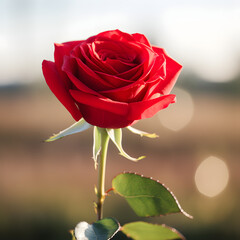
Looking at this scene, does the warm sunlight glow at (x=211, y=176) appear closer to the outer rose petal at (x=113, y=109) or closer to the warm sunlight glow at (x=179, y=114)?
the warm sunlight glow at (x=179, y=114)

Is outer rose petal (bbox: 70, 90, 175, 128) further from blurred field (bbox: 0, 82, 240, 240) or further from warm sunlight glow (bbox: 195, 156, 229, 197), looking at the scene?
warm sunlight glow (bbox: 195, 156, 229, 197)

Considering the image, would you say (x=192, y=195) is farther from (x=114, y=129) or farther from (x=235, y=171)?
(x=114, y=129)

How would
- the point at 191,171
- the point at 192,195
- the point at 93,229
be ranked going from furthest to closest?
the point at 191,171 → the point at 192,195 → the point at 93,229

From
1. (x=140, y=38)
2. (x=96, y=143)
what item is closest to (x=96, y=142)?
(x=96, y=143)

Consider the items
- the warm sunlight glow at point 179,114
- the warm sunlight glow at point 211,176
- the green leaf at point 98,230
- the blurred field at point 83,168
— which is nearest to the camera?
the green leaf at point 98,230

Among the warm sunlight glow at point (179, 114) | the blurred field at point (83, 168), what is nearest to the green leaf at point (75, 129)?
the blurred field at point (83, 168)

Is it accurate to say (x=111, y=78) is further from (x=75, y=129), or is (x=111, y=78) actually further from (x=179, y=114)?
(x=179, y=114)

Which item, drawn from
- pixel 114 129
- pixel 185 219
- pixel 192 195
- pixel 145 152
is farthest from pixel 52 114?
pixel 114 129
